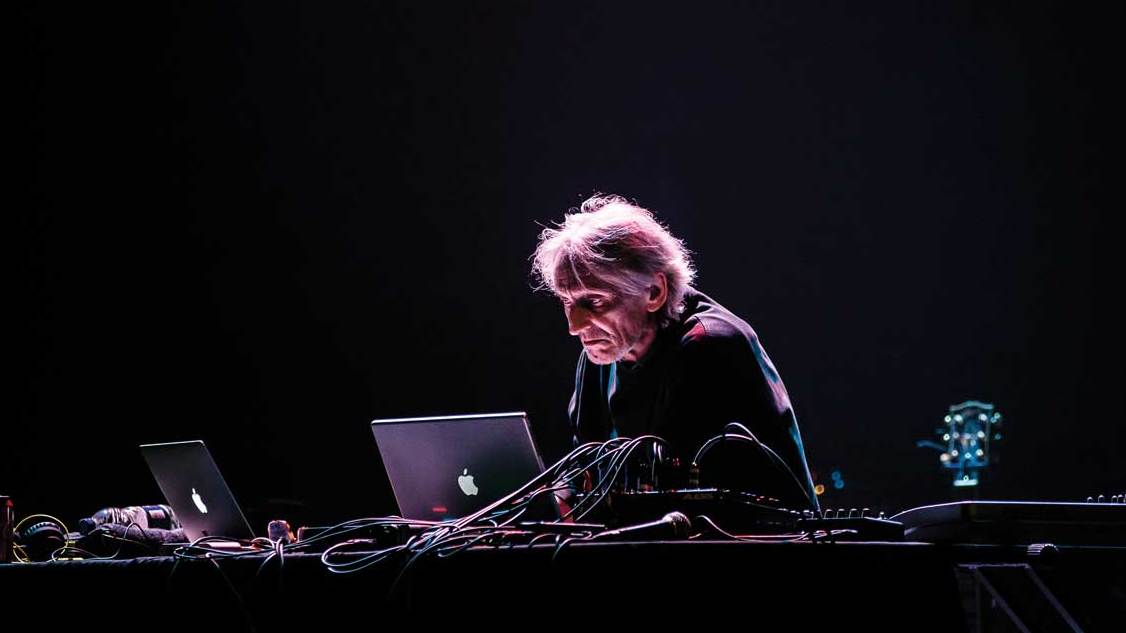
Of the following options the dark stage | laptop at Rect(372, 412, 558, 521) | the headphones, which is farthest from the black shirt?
the dark stage

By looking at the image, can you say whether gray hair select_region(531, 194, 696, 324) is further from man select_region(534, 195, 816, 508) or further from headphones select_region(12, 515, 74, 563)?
headphones select_region(12, 515, 74, 563)

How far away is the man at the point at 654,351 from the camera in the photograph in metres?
1.97

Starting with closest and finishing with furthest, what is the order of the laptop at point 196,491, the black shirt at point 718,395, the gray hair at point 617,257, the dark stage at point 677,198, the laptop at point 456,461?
1. the laptop at point 456,461
2. the laptop at point 196,491
3. the black shirt at point 718,395
4. the gray hair at point 617,257
5. the dark stage at point 677,198

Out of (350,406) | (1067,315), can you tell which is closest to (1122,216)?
(1067,315)

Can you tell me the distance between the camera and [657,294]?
7.34ft

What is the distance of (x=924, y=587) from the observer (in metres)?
1.09

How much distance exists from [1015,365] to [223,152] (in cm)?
371

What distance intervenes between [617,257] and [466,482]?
750 millimetres

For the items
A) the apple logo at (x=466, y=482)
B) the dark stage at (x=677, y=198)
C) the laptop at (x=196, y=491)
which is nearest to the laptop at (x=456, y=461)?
the apple logo at (x=466, y=482)

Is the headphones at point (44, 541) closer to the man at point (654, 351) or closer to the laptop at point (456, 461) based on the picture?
the laptop at point (456, 461)

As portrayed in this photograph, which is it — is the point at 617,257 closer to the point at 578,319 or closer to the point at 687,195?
the point at 578,319

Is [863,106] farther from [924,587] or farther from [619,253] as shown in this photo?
[924,587]

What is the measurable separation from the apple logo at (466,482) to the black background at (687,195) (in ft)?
9.10

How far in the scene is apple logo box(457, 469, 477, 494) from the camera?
1608mm
